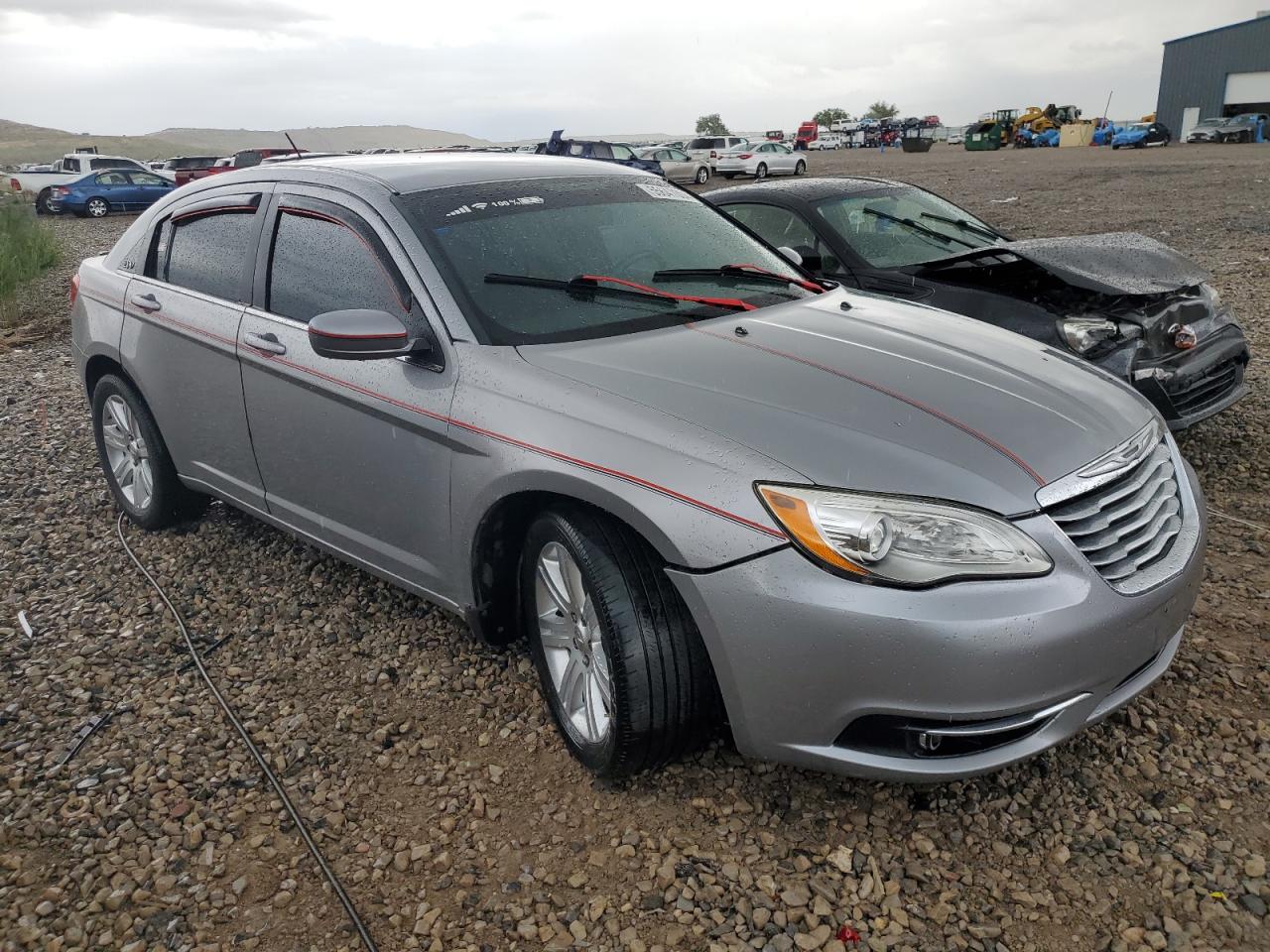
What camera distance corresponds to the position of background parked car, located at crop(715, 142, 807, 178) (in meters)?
32.2

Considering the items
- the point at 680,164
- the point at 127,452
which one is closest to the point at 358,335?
the point at 127,452

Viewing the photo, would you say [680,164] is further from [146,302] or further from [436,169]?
[436,169]

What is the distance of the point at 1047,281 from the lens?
5.13 m

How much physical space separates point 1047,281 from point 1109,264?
374 mm

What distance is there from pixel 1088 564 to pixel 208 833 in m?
2.44

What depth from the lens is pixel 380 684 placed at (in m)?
3.56

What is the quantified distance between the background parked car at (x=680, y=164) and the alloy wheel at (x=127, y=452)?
1053 inches

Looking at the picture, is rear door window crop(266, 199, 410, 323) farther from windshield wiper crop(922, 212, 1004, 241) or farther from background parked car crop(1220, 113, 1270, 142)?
background parked car crop(1220, 113, 1270, 142)

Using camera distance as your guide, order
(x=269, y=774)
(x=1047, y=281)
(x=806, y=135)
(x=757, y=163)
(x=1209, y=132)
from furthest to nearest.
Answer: (x=806, y=135) < (x=1209, y=132) < (x=757, y=163) < (x=1047, y=281) < (x=269, y=774)

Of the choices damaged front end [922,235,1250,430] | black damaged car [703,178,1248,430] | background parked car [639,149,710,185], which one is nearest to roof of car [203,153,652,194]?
black damaged car [703,178,1248,430]

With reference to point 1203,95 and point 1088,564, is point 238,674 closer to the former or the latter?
point 1088,564

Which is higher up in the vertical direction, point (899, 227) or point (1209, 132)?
point (1209, 132)

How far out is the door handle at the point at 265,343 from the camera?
355cm

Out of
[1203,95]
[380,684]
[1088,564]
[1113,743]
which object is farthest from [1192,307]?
[1203,95]
